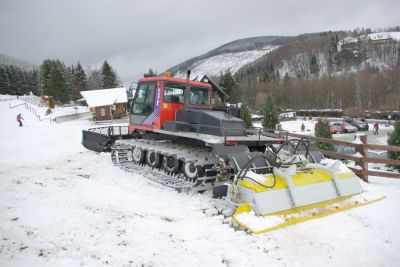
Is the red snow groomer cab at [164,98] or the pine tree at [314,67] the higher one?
the pine tree at [314,67]

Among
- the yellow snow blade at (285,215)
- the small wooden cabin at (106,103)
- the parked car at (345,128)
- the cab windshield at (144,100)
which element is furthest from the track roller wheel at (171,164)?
the parked car at (345,128)

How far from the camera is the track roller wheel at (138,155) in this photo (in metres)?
8.96

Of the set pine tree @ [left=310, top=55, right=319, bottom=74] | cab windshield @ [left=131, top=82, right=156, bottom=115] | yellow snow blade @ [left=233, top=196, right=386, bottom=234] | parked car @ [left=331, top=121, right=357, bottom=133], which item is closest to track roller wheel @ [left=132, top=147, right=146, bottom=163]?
cab windshield @ [left=131, top=82, right=156, bottom=115]

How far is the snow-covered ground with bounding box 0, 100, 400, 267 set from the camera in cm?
366

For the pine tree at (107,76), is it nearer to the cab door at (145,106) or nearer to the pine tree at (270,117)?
the pine tree at (270,117)

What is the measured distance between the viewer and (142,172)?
8.18 metres

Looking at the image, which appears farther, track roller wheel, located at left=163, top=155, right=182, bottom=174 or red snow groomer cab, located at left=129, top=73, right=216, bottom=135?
red snow groomer cab, located at left=129, top=73, right=216, bottom=135

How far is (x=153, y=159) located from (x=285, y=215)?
4582 millimetres

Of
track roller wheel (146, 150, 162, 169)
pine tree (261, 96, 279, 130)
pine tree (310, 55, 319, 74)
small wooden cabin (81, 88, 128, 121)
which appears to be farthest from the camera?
pine tree (310, 55, 319, 74)

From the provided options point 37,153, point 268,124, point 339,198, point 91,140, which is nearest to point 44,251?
point 339,198

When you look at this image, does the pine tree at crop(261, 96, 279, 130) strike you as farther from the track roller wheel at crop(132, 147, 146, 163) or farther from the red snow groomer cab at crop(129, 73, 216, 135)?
the track roller wheel at crop(132, 147, 146, 163)

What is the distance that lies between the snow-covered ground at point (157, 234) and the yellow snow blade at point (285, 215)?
0.11 m

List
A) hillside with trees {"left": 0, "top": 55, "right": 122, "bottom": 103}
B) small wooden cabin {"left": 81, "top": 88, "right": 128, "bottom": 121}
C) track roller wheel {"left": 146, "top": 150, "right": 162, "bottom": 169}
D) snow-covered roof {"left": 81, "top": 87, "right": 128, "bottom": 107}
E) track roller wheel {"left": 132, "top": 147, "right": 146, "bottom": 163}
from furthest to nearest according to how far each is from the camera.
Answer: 1. hillside with trees {"left": 0, "top": 55, "right": 122, "bottom": 103}
2. snow-covered roof {"left": 81, "top": 87, "right": 128, "bottom": 107}
3. small wooden cabin {"left": 81, "top": 88, "right": 128, "bottom": 121}
4. track roller wheel {"left": 132, "top": 147, "right": 146, "bottom": 163}
5. track roller wheel {"left": 146, "top": 150, "right": 162, "bottom": 169}

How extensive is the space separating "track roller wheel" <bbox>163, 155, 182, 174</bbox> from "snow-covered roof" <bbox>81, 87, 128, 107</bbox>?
34.3m
